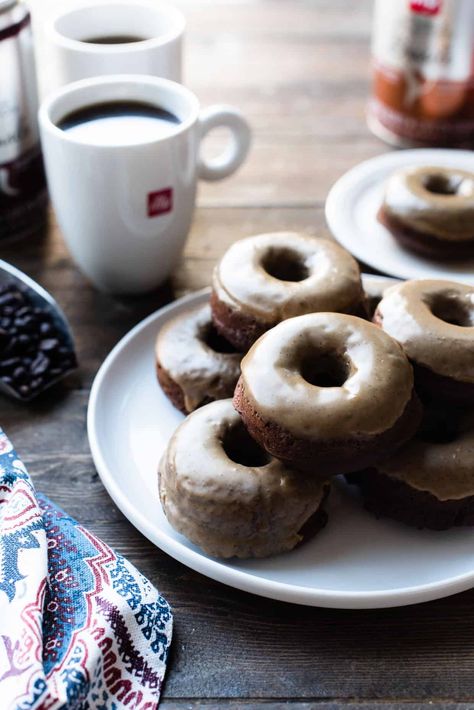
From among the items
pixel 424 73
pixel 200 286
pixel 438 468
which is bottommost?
pixel 200 286

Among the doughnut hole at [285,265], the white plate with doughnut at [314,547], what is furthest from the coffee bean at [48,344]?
the doughnut hole at [285,265]

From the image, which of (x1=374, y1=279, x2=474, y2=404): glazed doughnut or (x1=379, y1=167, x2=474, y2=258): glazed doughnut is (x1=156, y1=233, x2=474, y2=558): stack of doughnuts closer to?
(x1=374, y1=279, x2=474, y2=404): glazed doughnut

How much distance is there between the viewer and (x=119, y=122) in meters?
1.31

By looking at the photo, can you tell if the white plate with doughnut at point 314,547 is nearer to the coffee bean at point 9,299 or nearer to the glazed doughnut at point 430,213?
the coffee bean at point 9,299

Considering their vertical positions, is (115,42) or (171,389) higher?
(115,42)

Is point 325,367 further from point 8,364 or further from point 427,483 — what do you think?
point 8,364

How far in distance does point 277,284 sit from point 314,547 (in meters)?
0.31

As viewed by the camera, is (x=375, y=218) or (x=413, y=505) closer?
(x=413, y=505)

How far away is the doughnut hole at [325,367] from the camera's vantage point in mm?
950

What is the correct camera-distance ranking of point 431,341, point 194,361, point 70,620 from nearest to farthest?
point 70,620, point 431,341, point 194,361

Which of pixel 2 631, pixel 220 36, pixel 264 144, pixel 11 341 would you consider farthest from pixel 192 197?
pixel 220 36

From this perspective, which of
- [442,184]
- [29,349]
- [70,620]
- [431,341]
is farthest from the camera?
[442,184]

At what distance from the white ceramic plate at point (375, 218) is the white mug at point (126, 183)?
24 centimetres

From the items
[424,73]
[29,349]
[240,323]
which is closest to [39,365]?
[29,349]
